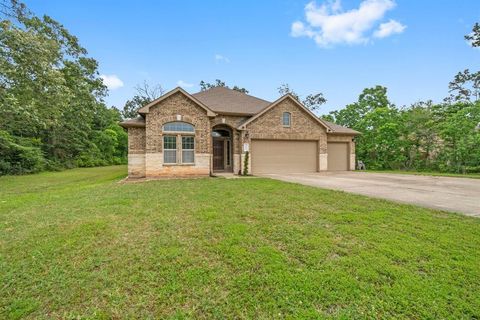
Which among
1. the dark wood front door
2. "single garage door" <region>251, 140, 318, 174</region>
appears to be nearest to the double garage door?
"single garage door" <region>251, 140, 318, 174</region>

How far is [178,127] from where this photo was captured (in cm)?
1333

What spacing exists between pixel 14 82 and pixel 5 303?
1578cm

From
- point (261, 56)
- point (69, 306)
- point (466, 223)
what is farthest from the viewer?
point (261, 56)

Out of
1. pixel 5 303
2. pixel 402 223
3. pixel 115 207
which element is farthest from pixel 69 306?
pixel 402 223

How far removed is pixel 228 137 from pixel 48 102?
1107cm

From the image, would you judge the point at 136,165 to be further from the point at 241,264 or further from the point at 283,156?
the point at 241,264

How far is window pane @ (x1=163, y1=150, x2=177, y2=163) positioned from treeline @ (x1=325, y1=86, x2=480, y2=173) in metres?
17.0

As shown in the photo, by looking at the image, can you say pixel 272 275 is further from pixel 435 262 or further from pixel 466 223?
pixel 466 223

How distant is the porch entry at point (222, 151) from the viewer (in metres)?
16.5

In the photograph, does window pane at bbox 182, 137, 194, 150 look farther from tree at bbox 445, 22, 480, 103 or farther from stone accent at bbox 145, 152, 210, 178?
tree at bbox 445, 22, 480, 103

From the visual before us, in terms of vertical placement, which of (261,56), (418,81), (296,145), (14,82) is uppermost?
(261,56)

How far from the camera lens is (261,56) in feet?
66.6

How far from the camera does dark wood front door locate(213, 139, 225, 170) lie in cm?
1653

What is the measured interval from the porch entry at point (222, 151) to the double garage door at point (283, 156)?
6.51ft
